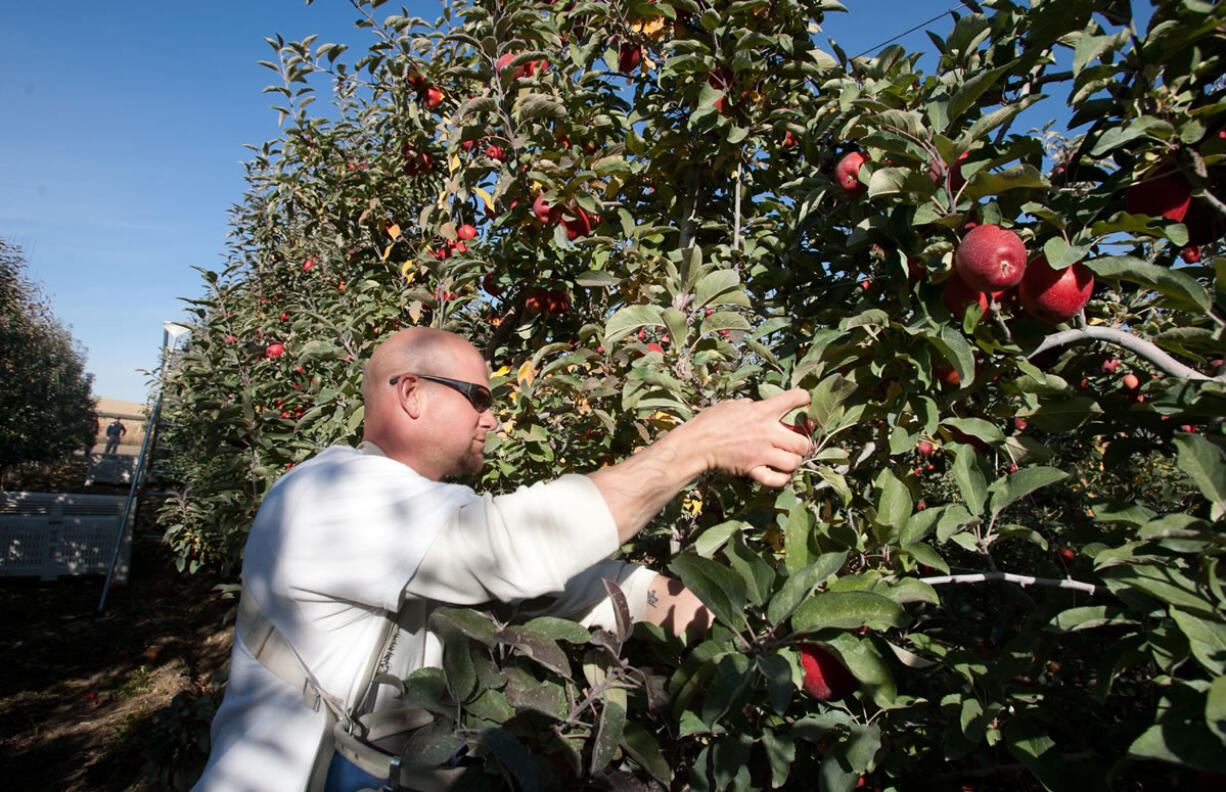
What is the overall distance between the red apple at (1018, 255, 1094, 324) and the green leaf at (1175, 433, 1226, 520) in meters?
0.34

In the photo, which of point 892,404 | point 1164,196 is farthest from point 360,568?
point 1164,196

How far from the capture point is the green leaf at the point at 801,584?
1.00 m

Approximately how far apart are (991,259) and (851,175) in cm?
49

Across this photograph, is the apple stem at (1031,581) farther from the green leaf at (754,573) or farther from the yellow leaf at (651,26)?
the yellow leaf at (651,26)

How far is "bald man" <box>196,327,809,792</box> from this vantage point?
3.67 ft

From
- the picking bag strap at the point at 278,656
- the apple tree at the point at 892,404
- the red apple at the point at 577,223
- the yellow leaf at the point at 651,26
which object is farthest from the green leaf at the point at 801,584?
the yellow leaf at the point at 651,26

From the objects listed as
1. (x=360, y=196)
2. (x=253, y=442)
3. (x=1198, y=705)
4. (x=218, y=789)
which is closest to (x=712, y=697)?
(x=1198, y=705)

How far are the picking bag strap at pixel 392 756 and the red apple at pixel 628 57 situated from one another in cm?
252

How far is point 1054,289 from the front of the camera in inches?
45.4

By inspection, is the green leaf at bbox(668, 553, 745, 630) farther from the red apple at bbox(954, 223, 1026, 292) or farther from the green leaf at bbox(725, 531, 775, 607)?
the red apple at bbox(954, 223, 1026, 292)

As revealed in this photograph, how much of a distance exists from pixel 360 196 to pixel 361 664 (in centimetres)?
316

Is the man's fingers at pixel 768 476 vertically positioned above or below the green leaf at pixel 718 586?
above

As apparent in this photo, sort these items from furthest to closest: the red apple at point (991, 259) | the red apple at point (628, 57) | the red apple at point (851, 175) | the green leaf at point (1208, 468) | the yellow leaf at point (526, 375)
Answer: the red apple at point (628, 57) → the yellow leaf at point (526, 375) → the red apple at point (851, 175) → the red apple at point (991, 259) → the green leaf at point (1208, 468)

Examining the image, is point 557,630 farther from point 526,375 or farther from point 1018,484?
point 526,375
